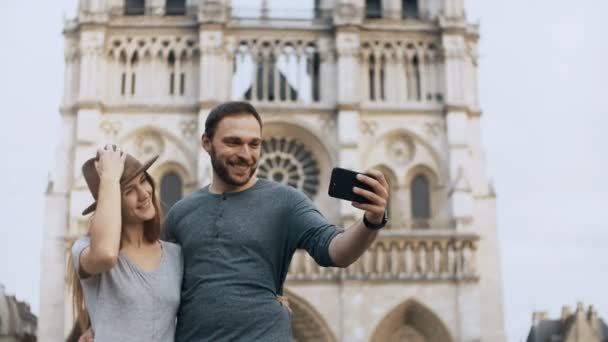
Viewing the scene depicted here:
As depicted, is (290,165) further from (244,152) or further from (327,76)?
(244,152)

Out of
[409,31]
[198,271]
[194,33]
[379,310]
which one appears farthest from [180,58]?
[198,271]

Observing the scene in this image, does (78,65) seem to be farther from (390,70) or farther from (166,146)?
(390,70)

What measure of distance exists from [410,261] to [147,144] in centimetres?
766

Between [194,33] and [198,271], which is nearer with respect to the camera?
[198,271]

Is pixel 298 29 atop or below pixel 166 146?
atop

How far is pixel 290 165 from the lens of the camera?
2397 centimetres

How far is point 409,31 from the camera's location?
24.6 meters

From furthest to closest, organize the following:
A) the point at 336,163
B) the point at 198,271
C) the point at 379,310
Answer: the point at 336,163
the point at 379,310
the point at 198,271

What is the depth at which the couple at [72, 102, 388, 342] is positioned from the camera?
2863mm

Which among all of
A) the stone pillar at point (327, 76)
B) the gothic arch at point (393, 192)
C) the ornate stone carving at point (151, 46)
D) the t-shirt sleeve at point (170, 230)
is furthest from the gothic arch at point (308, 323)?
the t-shirt sleeve at point (170, 230)

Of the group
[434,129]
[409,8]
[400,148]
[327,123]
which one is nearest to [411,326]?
[400,148]

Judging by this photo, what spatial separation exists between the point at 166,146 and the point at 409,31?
7410 mm

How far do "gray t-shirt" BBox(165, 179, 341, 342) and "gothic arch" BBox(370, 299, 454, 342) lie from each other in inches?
760

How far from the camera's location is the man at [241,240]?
293 cm
